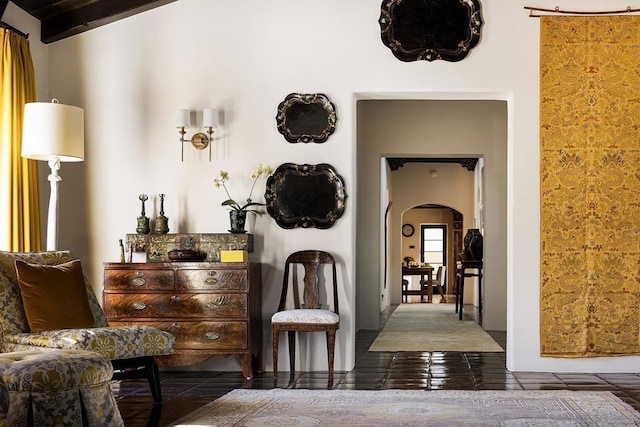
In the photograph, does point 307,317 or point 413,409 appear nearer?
point 413,409

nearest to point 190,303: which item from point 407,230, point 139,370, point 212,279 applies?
point 212,279

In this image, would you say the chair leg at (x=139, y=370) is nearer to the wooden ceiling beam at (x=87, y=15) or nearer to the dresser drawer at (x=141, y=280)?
the dresser drawer at (x=141, y=280)

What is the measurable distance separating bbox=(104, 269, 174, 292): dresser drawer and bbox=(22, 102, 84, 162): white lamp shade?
993mm

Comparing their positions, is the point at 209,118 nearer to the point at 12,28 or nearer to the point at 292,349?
the point at 12,28

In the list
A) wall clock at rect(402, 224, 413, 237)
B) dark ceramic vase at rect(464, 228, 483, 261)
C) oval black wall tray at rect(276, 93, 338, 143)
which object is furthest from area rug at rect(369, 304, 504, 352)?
wall clock at rect(402, 224, 413, 237)

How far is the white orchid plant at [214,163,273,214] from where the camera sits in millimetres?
6453

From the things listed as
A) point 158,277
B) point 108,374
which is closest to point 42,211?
point 158,277

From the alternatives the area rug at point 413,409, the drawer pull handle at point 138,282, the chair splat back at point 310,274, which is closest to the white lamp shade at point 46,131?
the drawer pull handle at point 138,282

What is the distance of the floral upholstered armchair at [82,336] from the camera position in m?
4.62

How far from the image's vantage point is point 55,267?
506 cm

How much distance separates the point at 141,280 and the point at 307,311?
127 cm

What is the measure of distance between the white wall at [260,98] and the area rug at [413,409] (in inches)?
45.1

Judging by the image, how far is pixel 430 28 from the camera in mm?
6500

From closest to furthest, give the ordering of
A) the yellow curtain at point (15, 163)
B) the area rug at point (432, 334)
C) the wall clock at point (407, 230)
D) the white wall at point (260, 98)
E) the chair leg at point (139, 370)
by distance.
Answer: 1. the chair leg at point (139, 370)
2. the yellow curtain at point (15, 163)
3. the white wall at point (260, 98)
4. the area rug at point (432, 334)
5. the wall clock at point (407, 230)
